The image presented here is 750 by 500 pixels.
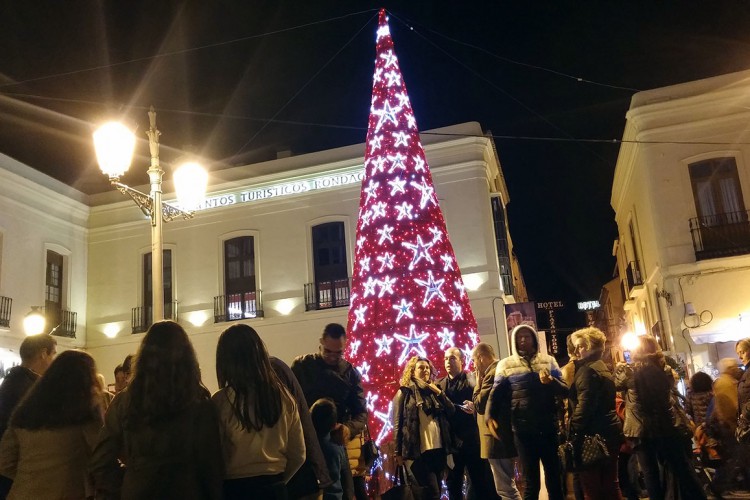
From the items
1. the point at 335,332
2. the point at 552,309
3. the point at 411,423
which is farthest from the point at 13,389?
the point at 552,309

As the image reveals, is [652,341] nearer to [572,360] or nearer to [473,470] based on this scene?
[572,360]

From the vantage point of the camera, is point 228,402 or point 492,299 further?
point 492,299

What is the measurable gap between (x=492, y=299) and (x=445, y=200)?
301 cm

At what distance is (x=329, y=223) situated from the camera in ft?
63.1

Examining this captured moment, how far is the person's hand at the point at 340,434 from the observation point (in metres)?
4.58

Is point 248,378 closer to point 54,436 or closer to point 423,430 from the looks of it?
point 54,436

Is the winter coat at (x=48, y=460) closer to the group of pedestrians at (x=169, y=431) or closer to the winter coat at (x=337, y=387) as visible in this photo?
the group of pedestrians at (x=169, y=431)

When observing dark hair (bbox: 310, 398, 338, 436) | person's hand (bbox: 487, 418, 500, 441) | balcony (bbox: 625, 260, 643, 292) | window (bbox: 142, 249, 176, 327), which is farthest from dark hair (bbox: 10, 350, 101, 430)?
balcony (bbox: 625, 260, 643, 292)

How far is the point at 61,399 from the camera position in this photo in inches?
132

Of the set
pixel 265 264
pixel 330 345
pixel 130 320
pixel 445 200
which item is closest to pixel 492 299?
pixel 445 200

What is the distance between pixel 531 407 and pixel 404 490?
118 cm

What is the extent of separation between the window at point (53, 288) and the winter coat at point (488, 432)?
658 inches

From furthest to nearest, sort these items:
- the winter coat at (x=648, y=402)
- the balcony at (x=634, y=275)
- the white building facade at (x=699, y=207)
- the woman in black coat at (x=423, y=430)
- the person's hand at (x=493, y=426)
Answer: the balcony at (x=634, y=275) < the white building facade at (x=699, y=207) < the woman in black coat at (x=423, y=430) < the person's hand at (x=493, y=426) < the winter coat at (x=648, y=402)

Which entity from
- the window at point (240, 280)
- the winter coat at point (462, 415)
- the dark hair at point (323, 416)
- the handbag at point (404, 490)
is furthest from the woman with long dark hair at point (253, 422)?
the window at point (240, 280)
